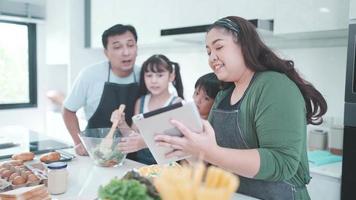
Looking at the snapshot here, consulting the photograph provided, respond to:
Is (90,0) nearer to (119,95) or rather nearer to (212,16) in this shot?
(212,16)

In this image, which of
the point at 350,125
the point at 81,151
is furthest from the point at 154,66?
the point at 350,125

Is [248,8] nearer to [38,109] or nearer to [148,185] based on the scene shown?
[148,185]

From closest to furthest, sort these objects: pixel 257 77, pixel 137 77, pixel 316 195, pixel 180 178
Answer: pixel 180 178 → pixel 257 77 → pixel 316 195 → pixel 137 77

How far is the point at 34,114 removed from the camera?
3.63 meters

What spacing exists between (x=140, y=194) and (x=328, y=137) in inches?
71.0

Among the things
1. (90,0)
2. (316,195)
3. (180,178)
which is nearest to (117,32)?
(316,195)

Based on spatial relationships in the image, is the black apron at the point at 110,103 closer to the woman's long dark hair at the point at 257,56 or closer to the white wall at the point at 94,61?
the woman's long dark hair at the point at 257,56

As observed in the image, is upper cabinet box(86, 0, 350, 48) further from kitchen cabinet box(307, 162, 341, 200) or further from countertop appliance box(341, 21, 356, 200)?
kitchen cabinet box(307, 162, 341, 200)

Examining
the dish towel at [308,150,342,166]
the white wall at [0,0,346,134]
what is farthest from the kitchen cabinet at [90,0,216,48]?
the dish towel at [308,150,342,166]

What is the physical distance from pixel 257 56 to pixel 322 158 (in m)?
1.07

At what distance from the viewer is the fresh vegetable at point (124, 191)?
52 cm

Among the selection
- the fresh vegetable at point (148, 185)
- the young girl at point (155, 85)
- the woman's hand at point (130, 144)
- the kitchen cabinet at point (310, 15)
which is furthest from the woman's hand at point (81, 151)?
the kitchen cabinet at point (310, 15)

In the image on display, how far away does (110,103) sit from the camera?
1802 mm

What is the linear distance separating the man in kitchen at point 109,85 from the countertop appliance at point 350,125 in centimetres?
106
